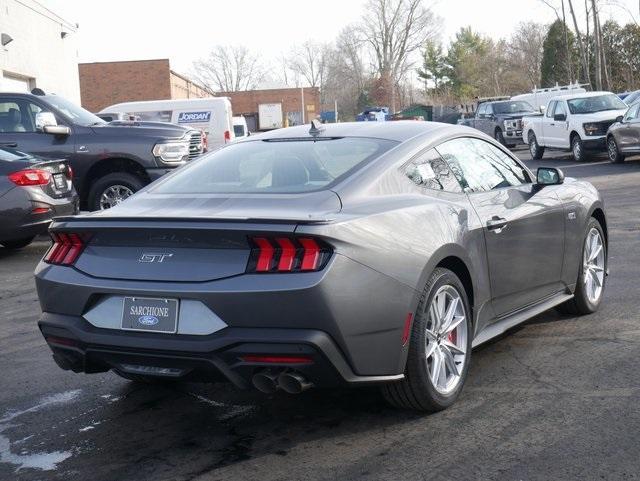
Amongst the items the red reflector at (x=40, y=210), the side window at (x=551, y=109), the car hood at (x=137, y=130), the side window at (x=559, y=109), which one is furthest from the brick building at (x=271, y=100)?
the red reflector at (x=40, y=210)

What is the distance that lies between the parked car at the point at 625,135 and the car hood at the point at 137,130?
1153cm

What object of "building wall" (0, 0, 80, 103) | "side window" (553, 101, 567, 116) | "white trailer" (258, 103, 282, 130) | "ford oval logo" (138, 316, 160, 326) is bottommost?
"ford oval logo" (138, 316, 160, 326)

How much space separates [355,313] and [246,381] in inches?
22.4

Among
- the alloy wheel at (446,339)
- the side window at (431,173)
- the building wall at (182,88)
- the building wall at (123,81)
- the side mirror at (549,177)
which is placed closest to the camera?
the alloy wheel at (446,339)

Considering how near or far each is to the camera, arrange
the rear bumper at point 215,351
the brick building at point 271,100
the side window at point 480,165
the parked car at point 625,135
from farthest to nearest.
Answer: the brick building at point 271,100 → the parked car at point 625,135 → the side window at point 480,165 → the rear bumper at point 215,351

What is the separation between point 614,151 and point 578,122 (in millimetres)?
2353

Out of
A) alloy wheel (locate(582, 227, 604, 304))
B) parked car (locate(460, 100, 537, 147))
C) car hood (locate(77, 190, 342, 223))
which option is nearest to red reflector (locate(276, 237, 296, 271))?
car hood (locate(77, 190, 342, 223))

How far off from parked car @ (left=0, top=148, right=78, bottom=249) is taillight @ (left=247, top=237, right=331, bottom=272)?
6.96 metres

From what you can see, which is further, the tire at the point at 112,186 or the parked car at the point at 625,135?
the parked car at the point at 625,135

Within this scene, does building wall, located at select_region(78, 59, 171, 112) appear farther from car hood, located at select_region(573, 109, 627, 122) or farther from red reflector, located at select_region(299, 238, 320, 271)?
red reflector, located at select_region(299, 238, 320, 271)

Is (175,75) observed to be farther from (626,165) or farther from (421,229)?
(421,229)

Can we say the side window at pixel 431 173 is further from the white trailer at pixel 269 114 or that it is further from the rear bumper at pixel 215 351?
the white trailer at pixel 269 114

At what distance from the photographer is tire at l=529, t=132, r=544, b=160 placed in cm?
2654

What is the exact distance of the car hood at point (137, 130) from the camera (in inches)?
489
